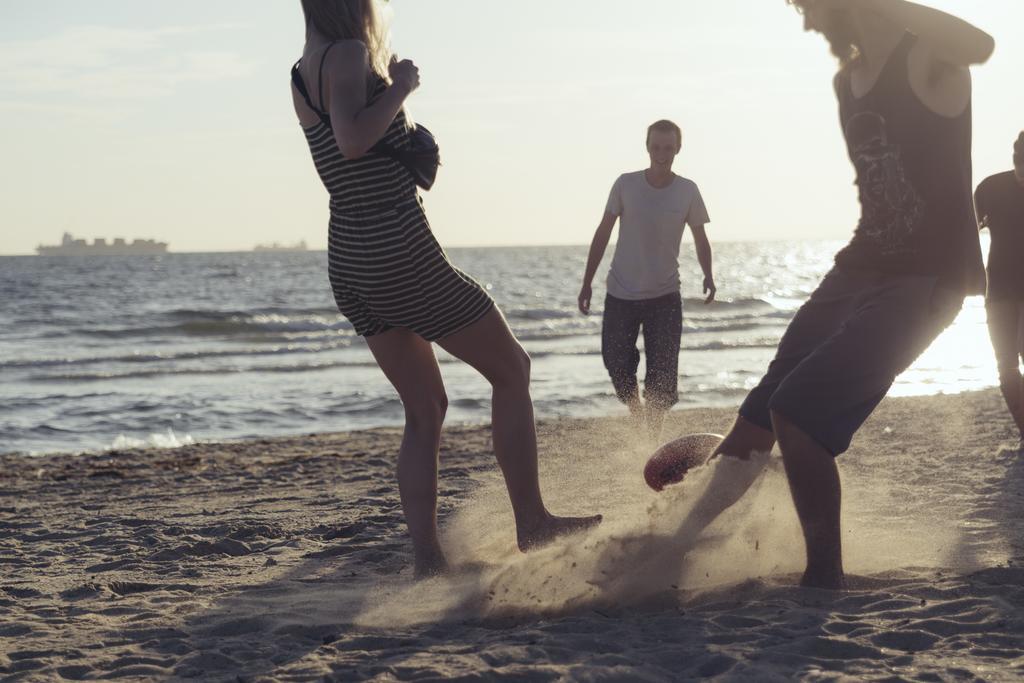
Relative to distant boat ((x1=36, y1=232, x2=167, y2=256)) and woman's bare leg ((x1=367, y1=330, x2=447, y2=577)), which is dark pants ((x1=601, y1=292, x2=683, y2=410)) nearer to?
woman's bare leg ((x1=367, y1=330, x2=447, y2=577))

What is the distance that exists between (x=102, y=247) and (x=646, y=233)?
518ft

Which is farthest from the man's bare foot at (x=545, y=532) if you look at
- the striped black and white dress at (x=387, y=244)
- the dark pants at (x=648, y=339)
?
the dark pants at (x=648, y=339)

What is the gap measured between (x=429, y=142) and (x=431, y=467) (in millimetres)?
1220

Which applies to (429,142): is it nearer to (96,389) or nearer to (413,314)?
(413,314)

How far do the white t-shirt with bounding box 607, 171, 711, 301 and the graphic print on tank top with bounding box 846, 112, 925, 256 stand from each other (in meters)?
3.63

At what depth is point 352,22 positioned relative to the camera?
3.84 metres

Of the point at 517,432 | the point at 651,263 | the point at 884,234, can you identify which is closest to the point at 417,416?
the point at 517,432

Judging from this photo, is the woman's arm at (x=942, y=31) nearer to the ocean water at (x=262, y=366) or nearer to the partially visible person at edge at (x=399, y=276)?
the partially visible person at edge at (x=399, y=276)

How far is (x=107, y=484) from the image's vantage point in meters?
8.00

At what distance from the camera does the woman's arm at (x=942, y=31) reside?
3463mm

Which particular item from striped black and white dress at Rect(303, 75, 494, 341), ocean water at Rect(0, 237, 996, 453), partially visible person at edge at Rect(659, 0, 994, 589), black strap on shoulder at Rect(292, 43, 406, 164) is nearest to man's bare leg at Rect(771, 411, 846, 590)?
partially visible person at edge at Rect(659, 0, 994, 589)

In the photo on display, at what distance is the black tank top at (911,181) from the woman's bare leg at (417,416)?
165 cm

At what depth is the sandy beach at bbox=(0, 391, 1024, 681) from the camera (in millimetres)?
3398

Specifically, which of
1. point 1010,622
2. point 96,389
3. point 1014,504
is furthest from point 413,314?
point 96,389
